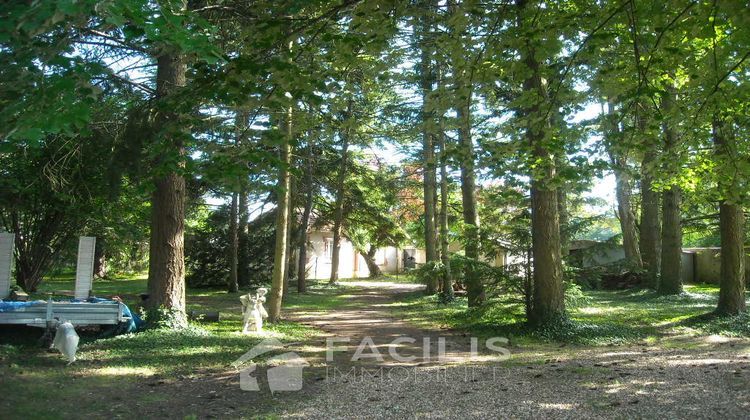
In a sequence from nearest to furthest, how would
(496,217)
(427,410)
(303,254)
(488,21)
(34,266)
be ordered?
(427,410) < (488,21) < (34,266) < (496,217) < (303,254)

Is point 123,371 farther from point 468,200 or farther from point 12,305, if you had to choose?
point 468,200

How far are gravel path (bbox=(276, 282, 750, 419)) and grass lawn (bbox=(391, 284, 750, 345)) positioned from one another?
32.1 inches

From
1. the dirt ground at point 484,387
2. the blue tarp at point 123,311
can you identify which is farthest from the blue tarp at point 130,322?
the dirt ground at point 484,387

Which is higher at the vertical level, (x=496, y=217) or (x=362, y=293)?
(x=496, y=217)

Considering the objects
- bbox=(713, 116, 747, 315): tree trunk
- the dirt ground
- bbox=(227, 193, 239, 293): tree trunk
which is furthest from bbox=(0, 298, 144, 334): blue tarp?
bbox=(227, 193, 239, 293): tree trunk

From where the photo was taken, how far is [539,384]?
252 inches

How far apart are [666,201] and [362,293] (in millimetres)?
12423

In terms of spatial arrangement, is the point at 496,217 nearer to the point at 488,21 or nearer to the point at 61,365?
the point at 488,21

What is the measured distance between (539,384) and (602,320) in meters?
6.78

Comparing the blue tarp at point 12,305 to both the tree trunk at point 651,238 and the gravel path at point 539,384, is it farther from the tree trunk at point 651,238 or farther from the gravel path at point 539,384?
the tree trunk at point 651,238

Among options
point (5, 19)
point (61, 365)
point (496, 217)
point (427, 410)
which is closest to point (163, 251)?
point (61, 365)

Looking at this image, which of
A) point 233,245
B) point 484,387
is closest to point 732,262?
point 484,387

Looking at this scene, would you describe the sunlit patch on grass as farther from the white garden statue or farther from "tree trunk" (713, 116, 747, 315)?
"tree trunk" (713, 116, 747, 315)

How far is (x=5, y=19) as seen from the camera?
323 centimetres
